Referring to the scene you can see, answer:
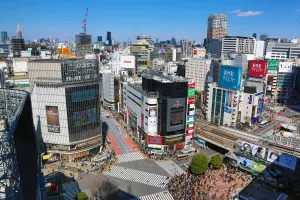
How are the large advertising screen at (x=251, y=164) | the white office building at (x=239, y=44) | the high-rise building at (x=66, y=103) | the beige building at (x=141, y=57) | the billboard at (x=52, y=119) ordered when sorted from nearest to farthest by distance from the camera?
the large advertising screen at (x=251, y=164), the high-rise building at (x=66, y=103), the billboard at (x=52, y=119), the beige building at (x=141, y=57), the white office building at (x=239, y=44)

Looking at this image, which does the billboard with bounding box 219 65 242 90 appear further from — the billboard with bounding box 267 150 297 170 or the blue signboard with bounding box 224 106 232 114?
the billboard with bounding box 267 150 297 170

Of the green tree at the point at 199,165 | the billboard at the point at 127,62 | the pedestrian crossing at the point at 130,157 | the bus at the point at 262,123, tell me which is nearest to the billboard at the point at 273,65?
the bus at the point at 262,123

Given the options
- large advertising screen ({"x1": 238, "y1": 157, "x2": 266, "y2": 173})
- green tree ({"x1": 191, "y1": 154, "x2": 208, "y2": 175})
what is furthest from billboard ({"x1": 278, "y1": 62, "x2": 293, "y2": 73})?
green tree ({"x1": 191, "y1": 154, "x2": 208, "y2": 175})

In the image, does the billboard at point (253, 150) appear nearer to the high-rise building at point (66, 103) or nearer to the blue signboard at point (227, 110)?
the blue signboard at point (227, 110)

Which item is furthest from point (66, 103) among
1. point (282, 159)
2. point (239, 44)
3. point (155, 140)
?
point (239, 44)

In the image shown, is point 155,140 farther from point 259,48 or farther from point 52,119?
point 259,48
